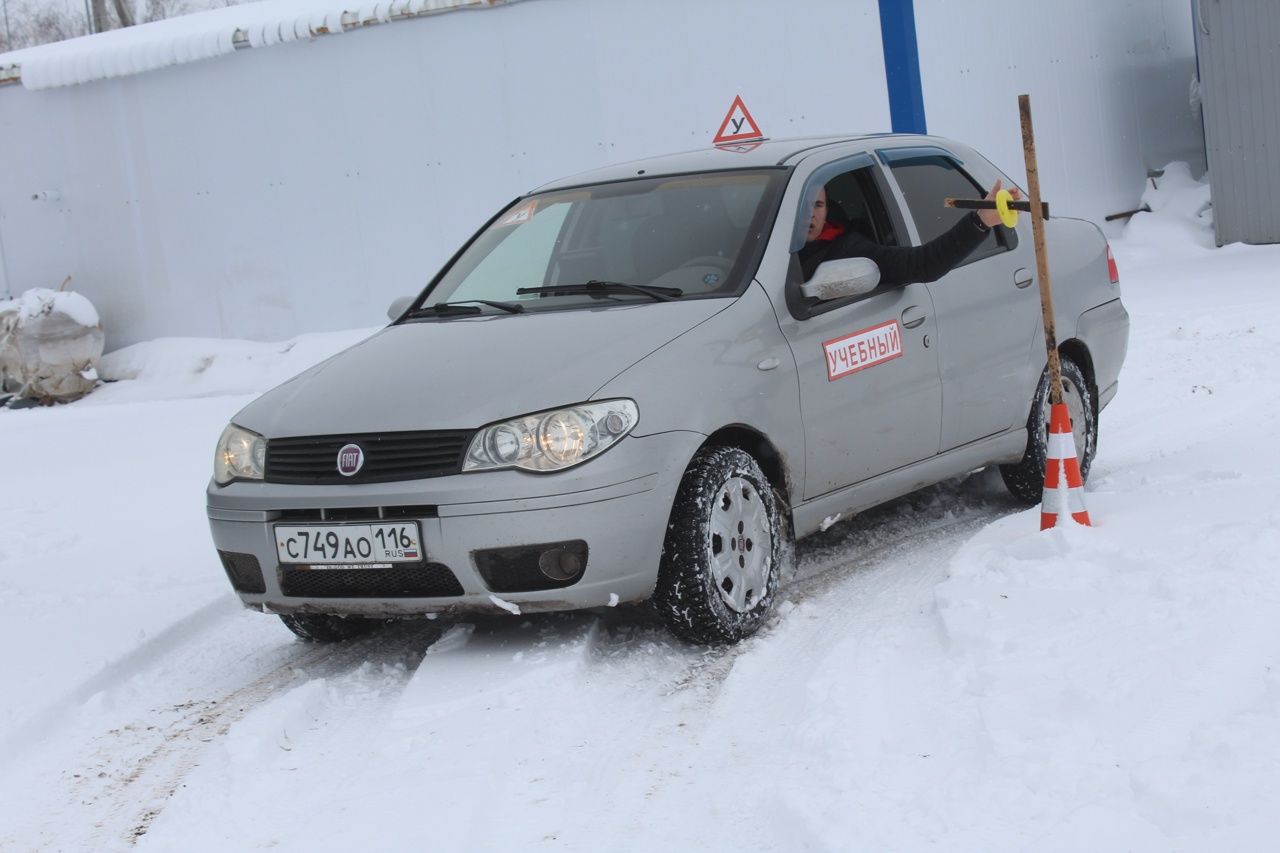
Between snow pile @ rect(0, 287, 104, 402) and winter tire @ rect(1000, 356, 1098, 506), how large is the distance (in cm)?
1072

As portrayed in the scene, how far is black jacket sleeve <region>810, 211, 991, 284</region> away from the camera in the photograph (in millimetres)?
5621

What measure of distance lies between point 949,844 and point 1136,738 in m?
0.58

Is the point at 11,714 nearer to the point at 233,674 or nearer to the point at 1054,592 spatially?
the point at 233,674

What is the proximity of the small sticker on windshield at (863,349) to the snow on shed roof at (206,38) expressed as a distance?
374 inches

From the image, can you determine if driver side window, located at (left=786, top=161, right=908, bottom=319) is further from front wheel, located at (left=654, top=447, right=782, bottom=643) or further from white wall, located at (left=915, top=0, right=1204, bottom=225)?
white wall, located at (left=915, top=0, right=1204, bottom=225)

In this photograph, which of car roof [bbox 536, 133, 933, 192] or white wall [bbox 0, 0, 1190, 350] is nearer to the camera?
car roof [bbox 536, 133, 933, 192]

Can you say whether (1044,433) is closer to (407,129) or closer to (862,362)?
(862,362)

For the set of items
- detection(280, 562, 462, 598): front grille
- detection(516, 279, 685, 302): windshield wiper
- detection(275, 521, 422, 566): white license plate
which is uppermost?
detection(516, 279, 685, 302): windshield wiper

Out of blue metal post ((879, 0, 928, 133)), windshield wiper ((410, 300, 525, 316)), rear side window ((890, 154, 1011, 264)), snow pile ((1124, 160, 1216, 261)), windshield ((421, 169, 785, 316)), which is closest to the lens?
windshield ((421, 169, 785, 316))

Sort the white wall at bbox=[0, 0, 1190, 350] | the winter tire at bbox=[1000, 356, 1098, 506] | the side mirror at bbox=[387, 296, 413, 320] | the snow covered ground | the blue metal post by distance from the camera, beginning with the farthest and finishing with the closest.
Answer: the white wall at bbox=[0, 0, 1190, 350] < the blue metal post < the winter tire at bbox=[1000, 356, 1098, 506] < the side mirror at bbox=[387, 296, 413, 320] < the snow covered ground

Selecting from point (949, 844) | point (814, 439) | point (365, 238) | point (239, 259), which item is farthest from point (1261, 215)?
point (949, 844)

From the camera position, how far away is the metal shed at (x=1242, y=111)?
1444 centimetres

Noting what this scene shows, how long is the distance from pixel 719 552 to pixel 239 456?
161 centimetres

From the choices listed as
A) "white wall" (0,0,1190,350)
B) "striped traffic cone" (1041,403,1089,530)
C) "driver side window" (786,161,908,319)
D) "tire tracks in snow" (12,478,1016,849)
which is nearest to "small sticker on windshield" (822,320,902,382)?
"driver side window" (786,161,908,319)
